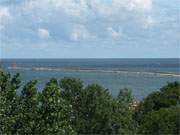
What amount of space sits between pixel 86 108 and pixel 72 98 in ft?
3.13

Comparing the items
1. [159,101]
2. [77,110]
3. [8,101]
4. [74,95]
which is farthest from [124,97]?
[8,101]

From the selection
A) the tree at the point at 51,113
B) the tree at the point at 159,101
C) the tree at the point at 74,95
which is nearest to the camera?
the tree at the point at 51,113

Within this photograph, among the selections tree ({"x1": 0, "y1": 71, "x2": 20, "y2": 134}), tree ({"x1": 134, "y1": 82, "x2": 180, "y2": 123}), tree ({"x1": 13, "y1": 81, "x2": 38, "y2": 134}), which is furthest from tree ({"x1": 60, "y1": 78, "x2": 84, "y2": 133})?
tree ({"x1": 0, "y1": 71, "x2": 20, "y2": 134})

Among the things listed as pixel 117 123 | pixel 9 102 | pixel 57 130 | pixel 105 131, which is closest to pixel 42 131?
pixel 57 130

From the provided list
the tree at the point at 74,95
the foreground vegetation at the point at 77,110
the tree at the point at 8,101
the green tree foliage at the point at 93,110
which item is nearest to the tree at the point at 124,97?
the foreground vegetation at the point at 77,110

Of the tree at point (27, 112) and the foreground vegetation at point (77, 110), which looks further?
the tree at point (27, 112)

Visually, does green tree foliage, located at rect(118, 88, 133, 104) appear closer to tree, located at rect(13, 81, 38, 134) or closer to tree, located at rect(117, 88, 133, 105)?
tree, located at rect(117, 88, 133, 105)

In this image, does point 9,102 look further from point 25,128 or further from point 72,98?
point 72,98

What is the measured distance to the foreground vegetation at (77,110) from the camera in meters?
14.7

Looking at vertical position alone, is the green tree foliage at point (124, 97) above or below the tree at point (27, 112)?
below

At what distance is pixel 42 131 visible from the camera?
581 inches

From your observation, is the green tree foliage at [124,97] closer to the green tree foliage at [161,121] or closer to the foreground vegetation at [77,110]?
the foreground vegetation at [77,110]

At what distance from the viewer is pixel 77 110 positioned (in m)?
28.7

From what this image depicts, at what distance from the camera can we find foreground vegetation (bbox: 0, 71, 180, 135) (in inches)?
580
